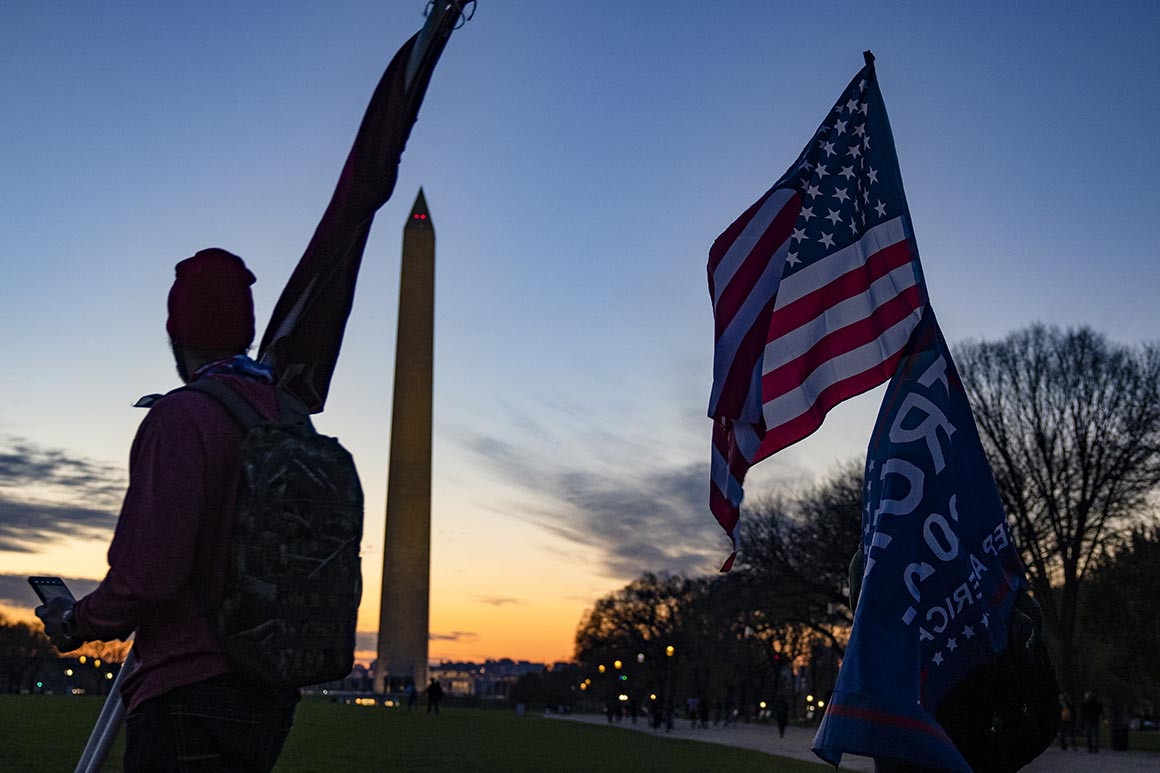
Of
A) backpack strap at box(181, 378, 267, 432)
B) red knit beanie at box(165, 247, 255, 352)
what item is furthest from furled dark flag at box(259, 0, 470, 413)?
backpack strap at box(181, 378, 267, 432)

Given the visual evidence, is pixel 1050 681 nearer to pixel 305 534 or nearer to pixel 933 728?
pixel 933 728

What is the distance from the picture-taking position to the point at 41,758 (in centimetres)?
1358

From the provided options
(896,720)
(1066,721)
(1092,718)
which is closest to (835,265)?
(896,720)

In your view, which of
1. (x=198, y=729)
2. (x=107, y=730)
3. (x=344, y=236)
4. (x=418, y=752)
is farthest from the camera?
(x=418, y=752)

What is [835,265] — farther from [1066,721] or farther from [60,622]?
[1066,721]

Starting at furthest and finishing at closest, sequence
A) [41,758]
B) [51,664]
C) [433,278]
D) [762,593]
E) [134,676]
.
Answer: [51,664]
[433,278]
[762,593]
[41,758]
[134,676]

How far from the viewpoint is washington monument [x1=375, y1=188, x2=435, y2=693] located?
1826 inches

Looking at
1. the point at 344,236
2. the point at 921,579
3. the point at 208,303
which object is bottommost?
the point at 921,579

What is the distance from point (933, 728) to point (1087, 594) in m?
42.5

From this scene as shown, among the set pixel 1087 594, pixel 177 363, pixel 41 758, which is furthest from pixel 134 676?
pixel 1087 594

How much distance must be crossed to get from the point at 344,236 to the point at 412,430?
44.0m

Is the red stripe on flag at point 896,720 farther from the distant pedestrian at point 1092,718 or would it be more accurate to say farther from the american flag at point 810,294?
the distant pedestrian at point 1092,718

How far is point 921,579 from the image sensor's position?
4234mm

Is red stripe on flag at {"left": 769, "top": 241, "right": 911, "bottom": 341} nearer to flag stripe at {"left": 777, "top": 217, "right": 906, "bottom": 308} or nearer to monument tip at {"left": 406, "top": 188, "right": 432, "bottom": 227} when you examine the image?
flag stripe at {"left": 777, "top": 217, "right": 906, "bottom": 308}
